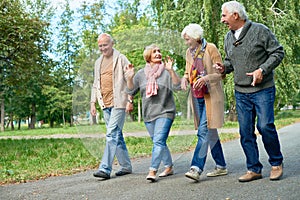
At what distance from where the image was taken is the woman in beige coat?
19.5ft

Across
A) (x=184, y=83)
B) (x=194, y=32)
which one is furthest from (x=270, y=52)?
(x=184, y=83)

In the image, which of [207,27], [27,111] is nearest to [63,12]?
[27,111]

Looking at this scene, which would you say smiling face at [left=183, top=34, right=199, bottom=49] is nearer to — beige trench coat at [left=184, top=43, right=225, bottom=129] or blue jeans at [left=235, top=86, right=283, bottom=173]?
beige trench coat at [left=184, top=43, right=225, bottom=129]

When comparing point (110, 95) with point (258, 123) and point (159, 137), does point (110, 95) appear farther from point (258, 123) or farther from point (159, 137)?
point (258, 123)

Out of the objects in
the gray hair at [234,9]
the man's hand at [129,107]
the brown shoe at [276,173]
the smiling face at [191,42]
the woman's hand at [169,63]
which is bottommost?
the brown shoe at [276,173]

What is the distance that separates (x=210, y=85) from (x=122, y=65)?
1469 millimetres

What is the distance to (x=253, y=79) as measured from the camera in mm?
5691

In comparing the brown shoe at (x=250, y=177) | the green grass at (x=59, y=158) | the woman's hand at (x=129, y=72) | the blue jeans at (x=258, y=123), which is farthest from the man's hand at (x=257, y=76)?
the woman's hand at (x=129, y=72)

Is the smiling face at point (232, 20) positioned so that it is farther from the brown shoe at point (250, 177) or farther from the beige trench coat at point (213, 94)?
the brown shoe at point (250, 177)

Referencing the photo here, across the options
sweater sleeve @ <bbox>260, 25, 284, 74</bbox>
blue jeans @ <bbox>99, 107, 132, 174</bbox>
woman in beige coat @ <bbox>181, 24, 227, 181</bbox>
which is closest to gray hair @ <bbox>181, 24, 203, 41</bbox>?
woman in beige coat @ <bbox>181, 24, 227, 181</bbox>

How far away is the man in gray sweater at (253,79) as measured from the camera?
5766 millimetres

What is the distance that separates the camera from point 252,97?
19.4ft

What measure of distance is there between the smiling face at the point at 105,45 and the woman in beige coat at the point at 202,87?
124 cm

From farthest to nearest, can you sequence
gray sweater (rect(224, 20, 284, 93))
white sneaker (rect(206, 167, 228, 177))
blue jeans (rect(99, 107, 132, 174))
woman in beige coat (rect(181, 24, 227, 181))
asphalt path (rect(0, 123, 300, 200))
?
blue jeans (rect(99, 107, 132, 174)) < white sneaker (rect(206, 167, 228, 177)) < woman in beige coat (rect(181, 24, 227, 181)) < gray sweater (rect(224, 20, 284, 93)) < asphalt path (rect(0, 123, 300, 200))
